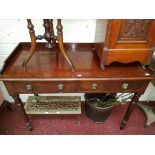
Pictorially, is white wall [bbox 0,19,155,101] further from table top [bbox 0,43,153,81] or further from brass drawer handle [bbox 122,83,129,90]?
brass drawer handle [bbox 122,83,129,90]

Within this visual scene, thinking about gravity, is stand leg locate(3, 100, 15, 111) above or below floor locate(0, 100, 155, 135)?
above

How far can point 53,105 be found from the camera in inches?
62.5

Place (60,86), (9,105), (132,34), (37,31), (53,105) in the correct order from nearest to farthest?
(132,34), (60,86), (37,31), (53,105), (9,105)

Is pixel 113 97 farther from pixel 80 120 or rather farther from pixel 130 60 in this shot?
pixel 130 60

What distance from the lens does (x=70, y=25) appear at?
4.45ft

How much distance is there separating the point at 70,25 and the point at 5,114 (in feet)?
3.86

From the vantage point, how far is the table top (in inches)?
42.3

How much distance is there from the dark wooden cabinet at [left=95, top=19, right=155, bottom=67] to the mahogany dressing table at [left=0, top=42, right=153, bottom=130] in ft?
0.29

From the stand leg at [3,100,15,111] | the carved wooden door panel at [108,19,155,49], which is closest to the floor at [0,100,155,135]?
the stand leg at [3,100,15,111]

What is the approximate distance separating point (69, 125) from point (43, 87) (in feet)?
2.22

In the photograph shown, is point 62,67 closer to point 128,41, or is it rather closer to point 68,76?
point 68,76

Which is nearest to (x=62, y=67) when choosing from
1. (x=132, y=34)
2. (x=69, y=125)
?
(x=132, y=34)
